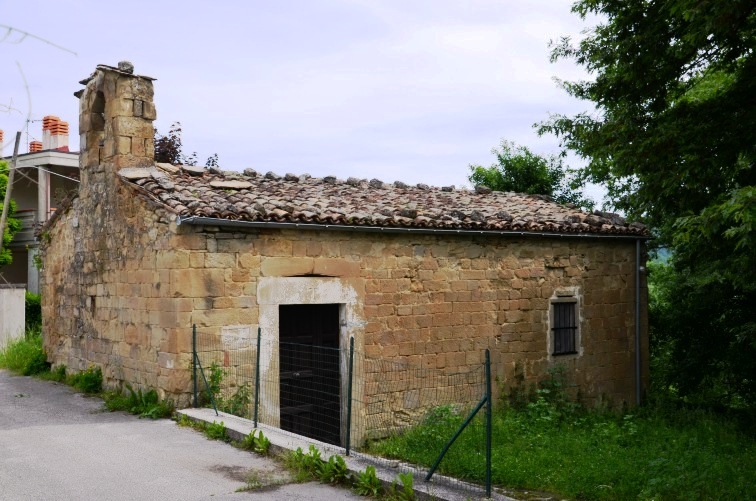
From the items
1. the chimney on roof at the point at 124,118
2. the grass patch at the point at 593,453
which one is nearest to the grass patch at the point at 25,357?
the chimney on roof at the point at 124,118

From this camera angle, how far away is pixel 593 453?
27.5 feet

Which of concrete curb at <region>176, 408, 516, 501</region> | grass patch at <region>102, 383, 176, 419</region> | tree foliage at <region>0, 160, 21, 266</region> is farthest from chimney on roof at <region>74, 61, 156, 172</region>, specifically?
tree foliage at <region>0, 160, 21, 266</region>

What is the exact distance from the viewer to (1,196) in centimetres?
2267

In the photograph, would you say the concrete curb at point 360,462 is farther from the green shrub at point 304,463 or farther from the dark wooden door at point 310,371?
the dark wooden door at point 310,371

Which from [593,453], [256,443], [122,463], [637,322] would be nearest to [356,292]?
[256,443]

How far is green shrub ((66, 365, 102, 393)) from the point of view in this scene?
441 inches

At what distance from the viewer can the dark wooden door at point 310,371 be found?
1028 centimetres

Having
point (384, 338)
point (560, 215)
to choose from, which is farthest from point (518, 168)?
point (384, 338)

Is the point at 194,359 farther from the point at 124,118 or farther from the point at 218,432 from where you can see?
the point at 124,118

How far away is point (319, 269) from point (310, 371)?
4.78 feet

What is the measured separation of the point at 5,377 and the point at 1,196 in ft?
38.0

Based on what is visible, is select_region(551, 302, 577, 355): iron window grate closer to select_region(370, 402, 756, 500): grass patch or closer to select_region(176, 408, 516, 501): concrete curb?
select_region(370, 402, 756, 500): grass patch

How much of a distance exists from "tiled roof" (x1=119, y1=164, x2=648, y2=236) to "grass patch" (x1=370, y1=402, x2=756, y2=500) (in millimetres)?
2888

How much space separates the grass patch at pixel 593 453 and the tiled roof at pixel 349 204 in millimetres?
2888
